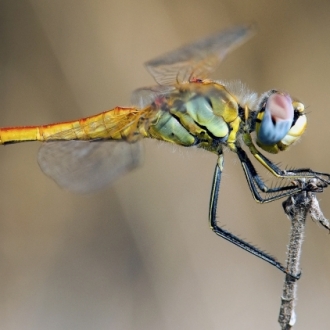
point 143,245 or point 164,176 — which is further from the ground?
point 164,176

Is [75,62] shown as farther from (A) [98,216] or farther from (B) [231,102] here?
(B) [231,102]

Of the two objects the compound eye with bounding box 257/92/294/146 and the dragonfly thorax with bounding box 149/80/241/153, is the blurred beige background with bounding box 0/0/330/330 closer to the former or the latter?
the dragonfly thorax with bounding box 149/80/241/153

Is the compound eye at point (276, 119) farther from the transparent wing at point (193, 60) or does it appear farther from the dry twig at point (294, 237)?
the dry twig at point (294, 237)

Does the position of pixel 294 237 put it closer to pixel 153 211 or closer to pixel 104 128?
pixel 104 128

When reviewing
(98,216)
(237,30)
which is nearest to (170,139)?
(237,30)

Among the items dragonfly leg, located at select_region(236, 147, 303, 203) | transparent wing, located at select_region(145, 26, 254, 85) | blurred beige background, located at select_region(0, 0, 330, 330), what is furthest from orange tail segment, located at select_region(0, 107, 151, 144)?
blurred beige background, located at select_region(0, 0, 330, 330)

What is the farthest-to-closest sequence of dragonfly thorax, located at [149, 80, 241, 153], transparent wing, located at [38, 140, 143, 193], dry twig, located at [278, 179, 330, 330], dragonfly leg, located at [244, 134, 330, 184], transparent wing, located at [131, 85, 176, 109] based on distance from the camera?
transparent wing, located at [38, 140, 143, 193] → transparent wing, located at [131, 85, 176, 109] → dragonfly thorax, located at [149, 80, 241, 153] → dragonfly leg, located at [244, 134, 330, 184] → dry twig, located at [278, 179, 330, 330]

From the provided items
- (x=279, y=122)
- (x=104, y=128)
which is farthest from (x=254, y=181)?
(x=104, y=128)
